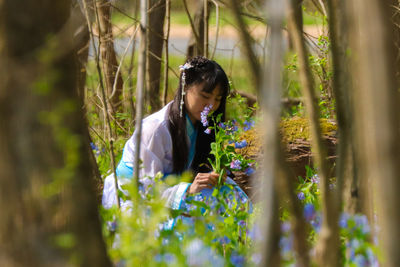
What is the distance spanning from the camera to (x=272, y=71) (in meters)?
1.20

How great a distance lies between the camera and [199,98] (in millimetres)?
2840

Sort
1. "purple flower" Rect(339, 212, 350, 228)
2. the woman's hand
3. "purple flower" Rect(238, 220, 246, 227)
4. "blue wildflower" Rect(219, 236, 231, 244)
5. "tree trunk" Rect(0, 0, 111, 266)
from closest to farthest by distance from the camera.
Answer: "tree trunk" Rect(0, 0, 111, 266) < "purple flower" Rect(339, 212, 350, 228) < "blue wildflower" Rect(219, 236, 231, 244) < "purple flower" Rect(238, 220, 246, 227) < the woman's hand

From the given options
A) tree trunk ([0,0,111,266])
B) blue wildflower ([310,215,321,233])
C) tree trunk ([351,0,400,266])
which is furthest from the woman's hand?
tree trunk ([351,0,400,266])

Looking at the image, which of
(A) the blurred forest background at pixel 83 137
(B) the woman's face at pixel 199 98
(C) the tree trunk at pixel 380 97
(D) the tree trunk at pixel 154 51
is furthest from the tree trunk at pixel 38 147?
(D) the tree trunk at pixel 154 51

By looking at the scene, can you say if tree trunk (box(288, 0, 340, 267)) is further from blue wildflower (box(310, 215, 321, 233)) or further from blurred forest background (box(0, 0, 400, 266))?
blue wildflower (box(310, 215, 321, 233))

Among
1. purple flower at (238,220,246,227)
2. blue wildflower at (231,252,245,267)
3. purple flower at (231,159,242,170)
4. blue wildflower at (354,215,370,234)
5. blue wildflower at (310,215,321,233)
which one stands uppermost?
purple flower at (231,159,242,170)

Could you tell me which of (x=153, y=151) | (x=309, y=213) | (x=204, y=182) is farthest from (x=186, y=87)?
(x=309, y=213)

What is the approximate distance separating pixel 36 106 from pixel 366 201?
3.28ft

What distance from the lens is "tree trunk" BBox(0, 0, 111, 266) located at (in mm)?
1308

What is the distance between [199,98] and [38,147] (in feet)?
5.13

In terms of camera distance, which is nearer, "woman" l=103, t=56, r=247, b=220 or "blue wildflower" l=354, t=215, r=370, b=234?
"blue wildflower" l=354, t=215, r=370, b=234

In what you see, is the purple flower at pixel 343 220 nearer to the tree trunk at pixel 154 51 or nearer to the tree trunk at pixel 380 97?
the tree trunk at pixel 380 97

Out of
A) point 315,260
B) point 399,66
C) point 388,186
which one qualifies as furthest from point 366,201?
point 399,66

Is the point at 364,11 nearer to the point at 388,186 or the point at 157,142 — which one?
the point at 388,186
